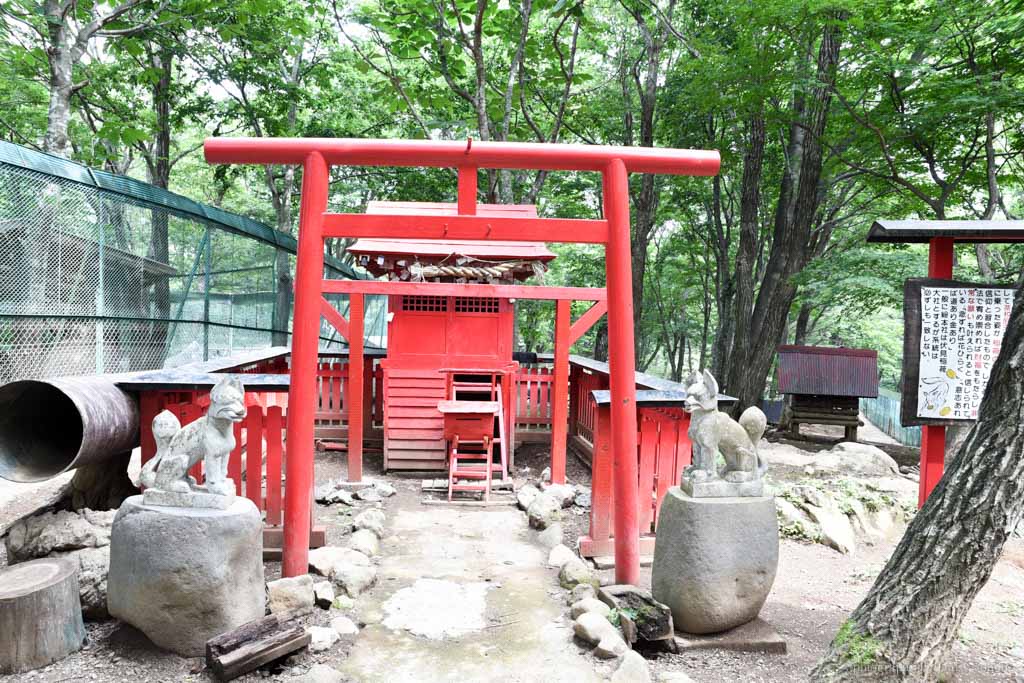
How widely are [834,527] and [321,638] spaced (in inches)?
196

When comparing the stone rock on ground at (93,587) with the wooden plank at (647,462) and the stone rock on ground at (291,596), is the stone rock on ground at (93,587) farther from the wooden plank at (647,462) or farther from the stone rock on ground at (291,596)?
the wooden plank at (647,462)

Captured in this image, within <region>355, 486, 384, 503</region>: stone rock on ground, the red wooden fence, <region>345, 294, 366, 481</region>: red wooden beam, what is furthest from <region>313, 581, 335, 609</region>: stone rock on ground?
<region>345, 294, 366, 481</region>: red wooden beam

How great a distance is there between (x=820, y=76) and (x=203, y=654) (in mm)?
12023

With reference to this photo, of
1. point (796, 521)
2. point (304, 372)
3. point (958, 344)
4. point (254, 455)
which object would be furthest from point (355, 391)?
point (958, 344)

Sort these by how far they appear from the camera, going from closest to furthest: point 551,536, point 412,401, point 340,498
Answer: point 551,536
point 340,498
point 412,401

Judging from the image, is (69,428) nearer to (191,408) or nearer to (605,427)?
(191,408)

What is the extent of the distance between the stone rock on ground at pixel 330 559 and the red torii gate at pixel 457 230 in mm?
237

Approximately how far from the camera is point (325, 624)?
150 inches

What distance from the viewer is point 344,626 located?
3770mm

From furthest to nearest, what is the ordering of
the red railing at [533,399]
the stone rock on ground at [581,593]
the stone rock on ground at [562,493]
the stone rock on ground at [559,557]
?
1. the red railing at [533,399]
2. the stone rock on ground at [562,493]
3. the stone rock on ground at [559,557]
4. the stone rock on ground at [581,593]

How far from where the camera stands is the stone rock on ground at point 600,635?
3438 millimetres

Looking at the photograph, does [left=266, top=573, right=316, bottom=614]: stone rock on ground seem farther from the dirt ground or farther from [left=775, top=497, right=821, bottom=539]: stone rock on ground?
[left=775, top=497, right=821, bottom=539]: stone rock on ground

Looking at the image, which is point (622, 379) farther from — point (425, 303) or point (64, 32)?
point (64, 32)

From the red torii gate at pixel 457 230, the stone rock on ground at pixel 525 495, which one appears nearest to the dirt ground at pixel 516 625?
the stone rock on ground at pixel 525 495
